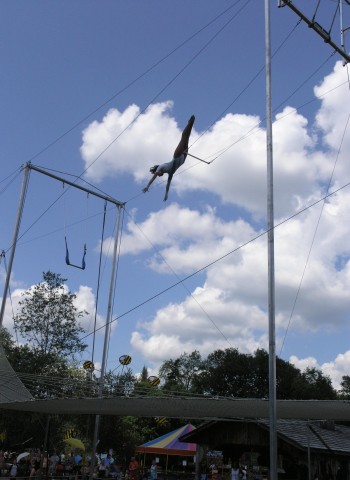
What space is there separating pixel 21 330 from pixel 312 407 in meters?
17.6

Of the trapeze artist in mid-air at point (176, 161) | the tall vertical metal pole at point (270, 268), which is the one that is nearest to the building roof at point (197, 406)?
the tall vertical metal pole at point (270, 268)

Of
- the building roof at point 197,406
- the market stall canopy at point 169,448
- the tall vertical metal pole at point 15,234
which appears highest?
the tall vertical metal pole at point 15,234

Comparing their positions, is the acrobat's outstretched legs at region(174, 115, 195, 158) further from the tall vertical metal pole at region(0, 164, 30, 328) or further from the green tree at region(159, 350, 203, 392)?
the green tree at region(159, 350, 203, 392)

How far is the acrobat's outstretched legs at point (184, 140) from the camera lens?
10.3 metres

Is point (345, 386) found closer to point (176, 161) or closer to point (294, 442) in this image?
point (294, 442)

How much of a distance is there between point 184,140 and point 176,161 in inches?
17.4

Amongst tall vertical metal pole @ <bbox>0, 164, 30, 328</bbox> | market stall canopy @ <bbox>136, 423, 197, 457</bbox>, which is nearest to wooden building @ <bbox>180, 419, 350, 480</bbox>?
market stall canopy @ <bbox>136, 423, 197, 457</bbox>

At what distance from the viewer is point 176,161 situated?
10461mm

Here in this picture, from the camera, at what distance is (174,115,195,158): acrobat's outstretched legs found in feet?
33.7

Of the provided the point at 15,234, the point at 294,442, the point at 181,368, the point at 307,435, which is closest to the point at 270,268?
the point at 15,234

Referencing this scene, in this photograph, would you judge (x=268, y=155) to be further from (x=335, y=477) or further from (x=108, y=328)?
(x=335, y=477)

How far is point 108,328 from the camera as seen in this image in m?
15.6

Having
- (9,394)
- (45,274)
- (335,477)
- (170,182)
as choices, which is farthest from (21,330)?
(170,182)

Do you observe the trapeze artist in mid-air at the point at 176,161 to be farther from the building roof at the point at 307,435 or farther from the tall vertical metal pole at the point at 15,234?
the building roof at the point at 307,435
